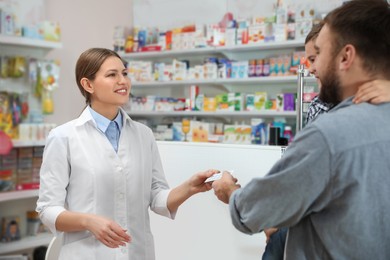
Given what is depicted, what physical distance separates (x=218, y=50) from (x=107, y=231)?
3700 millimetres

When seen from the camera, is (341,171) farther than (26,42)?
No

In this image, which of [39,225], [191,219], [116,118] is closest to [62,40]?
[39,225]

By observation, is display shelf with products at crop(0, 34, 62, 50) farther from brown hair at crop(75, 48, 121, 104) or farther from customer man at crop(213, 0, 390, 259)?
customer man at crop(213, 0, 390, 259)

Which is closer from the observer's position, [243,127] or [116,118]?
[116,118]

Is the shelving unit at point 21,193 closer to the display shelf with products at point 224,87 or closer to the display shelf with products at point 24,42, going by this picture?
the display shelf with products at point 24,42

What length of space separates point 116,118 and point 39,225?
3.09 m

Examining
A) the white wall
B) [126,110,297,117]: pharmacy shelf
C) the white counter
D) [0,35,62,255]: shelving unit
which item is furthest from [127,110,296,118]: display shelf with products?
the white counter

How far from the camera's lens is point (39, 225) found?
483 cm

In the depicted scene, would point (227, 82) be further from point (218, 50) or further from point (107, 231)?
point (107, 231)

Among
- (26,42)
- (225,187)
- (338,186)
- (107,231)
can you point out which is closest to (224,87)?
(26,42)

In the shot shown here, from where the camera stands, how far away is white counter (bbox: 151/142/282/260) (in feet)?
8.64

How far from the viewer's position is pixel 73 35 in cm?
551

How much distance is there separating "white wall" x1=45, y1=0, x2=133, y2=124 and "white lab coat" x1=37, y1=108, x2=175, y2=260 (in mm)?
3350

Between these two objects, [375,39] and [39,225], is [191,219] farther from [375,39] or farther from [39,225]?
[39,225]
